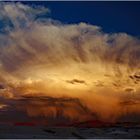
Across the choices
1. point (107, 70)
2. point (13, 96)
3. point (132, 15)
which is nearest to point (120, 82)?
point (107, 70)

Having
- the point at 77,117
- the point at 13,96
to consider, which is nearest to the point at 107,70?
the point at 77,117

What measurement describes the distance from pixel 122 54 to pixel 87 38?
47 cm

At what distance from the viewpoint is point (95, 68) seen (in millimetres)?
7738

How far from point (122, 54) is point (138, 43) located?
236mm

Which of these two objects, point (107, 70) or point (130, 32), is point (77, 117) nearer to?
point (107, 70)

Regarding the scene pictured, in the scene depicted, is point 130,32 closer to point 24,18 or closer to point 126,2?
point 126,2

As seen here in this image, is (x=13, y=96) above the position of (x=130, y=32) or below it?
below

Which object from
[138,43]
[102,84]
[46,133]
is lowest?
[46,133]

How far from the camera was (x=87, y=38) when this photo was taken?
25.4 feet

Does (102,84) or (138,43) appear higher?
(138,43)

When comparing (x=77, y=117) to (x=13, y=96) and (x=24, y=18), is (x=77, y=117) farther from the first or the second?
(x=24, y=18)

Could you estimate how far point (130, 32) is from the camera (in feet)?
25.3

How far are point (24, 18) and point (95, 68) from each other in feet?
3.47

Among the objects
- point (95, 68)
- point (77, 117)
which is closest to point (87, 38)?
point (95, 68)
